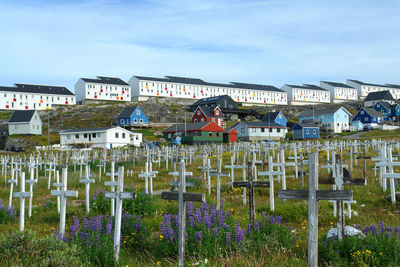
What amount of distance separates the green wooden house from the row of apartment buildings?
5241 centimetres

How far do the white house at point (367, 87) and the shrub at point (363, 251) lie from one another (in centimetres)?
16868

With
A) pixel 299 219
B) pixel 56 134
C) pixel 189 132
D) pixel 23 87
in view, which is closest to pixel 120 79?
pixel 23 87

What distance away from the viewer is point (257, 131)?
81562 mm

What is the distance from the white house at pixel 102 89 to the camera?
384ft

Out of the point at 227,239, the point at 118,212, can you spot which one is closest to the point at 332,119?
the point at 227,239

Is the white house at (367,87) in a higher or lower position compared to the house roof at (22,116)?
higher

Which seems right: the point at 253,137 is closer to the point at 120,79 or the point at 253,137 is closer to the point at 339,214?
the point at 120,79

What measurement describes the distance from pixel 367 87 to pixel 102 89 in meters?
114

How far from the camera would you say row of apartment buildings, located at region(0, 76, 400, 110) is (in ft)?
357

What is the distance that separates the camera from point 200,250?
7348mm

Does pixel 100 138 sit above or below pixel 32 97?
below

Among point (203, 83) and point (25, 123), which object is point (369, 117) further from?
point (25, 123)

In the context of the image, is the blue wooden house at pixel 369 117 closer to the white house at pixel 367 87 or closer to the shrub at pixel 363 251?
the white house at pixel 367 87

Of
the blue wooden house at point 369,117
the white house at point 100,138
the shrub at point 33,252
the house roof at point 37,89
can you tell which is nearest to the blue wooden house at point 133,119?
the white house at point 100,138
